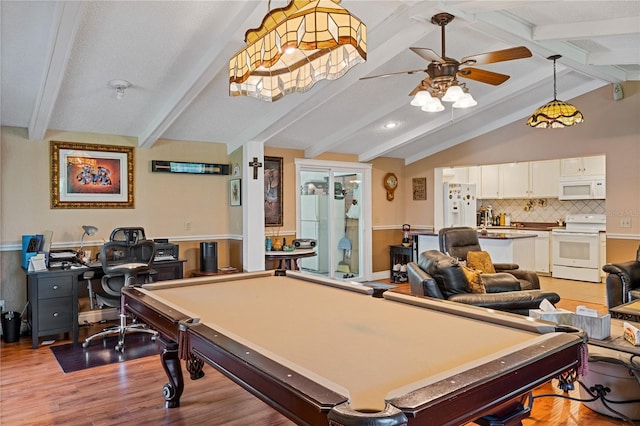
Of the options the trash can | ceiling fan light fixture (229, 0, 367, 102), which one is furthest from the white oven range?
the trash can

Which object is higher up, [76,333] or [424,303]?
[424,303]

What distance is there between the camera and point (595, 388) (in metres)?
2.73

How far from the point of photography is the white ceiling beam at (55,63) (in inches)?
108

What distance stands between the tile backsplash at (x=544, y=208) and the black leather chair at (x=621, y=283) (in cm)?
354

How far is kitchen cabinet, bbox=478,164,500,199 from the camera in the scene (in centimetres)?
877

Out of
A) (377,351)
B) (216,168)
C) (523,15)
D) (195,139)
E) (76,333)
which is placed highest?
(523,15)

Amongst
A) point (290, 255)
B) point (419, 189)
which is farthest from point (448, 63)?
point (419, 189)

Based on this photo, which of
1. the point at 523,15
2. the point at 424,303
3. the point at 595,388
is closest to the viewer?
the point at 424,303

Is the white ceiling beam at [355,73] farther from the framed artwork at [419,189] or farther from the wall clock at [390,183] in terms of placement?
the framed artwork at [419,189]

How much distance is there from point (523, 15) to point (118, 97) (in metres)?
A: 3.71

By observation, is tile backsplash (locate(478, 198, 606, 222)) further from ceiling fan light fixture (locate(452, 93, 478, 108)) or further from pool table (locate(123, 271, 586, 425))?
pool table (locate(123, 271, 586, 425))

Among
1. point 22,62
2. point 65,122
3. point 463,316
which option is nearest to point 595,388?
point 463,316

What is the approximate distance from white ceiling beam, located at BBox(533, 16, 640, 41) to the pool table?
302 centimetres

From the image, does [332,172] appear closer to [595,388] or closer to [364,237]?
[364,237]
